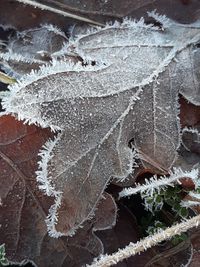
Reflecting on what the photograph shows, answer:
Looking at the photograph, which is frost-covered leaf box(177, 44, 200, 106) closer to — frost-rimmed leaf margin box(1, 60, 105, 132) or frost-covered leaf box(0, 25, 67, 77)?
frost-rimmed leaf margin box(1, 60, 105, 132)

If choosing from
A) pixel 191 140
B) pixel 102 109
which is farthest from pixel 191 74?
pixel 102 109

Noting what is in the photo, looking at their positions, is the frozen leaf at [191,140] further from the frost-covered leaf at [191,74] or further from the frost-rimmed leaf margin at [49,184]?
the frost-rimmed leaf margin at [49,184]

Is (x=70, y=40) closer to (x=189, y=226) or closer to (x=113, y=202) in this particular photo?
(x=113, y=202)

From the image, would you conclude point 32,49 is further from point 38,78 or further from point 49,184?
point 49,184

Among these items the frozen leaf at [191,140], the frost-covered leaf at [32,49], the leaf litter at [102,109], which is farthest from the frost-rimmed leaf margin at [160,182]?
the frost-covered leaf at [32,49]

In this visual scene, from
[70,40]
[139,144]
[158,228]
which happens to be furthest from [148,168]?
[70,40]

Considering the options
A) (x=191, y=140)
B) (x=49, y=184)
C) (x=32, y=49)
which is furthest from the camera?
(x=32, y=49)
